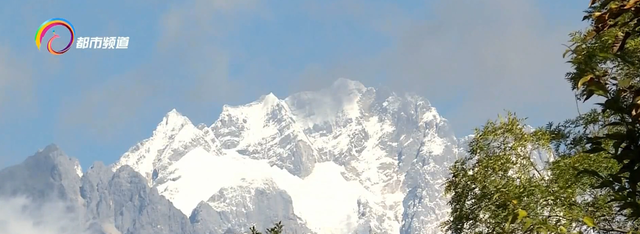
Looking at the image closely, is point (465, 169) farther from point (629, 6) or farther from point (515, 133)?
point (629, 6)

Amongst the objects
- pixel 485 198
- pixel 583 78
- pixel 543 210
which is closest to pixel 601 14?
pixel 583 78

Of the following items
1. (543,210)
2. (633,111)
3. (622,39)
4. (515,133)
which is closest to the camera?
(633,111)

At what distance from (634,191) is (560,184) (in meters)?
20.1

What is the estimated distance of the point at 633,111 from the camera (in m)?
5.60

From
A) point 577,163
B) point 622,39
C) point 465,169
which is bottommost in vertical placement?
point 622,39

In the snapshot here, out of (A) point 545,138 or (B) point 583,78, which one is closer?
(B) point 583,78

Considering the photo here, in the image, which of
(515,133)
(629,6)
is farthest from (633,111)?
(515,133)

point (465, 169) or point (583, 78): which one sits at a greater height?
point (465, 169)

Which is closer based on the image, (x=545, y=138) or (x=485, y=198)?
(x=485, y=198)

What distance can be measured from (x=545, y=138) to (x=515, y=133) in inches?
42.3

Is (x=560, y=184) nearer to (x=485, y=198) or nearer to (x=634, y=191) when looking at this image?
(x=485, y=198)

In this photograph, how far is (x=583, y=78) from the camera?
18.8 ft

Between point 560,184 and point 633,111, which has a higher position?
point 560,184

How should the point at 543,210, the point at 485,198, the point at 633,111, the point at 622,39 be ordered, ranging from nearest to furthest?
1. the point at 633,111
2. the point at 622,39
3. the point at 543,210
4. the point at 485,198
